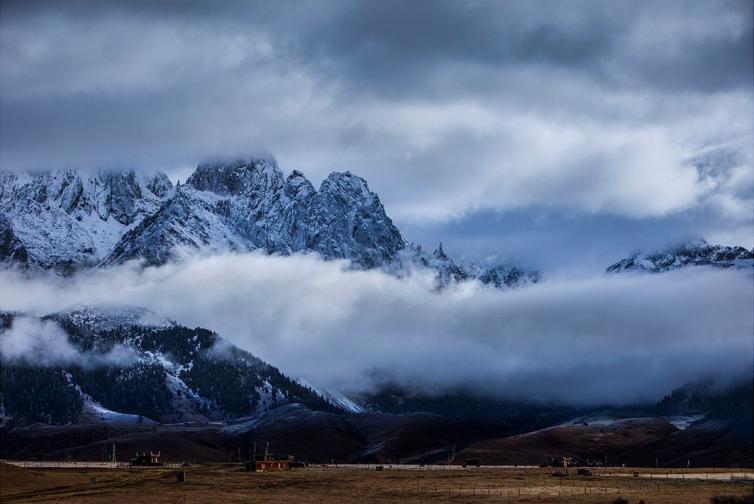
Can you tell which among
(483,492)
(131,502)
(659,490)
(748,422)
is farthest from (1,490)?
(748,422)

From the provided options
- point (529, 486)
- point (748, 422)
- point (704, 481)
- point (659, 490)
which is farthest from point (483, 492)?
point (748, 422)

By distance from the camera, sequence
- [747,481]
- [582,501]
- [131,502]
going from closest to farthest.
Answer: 1. [582,501]
2. [131,502]
3. [747,481]

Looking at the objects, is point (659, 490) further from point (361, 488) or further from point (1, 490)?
point (1, 490)

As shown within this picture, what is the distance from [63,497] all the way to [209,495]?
2236 centimetres

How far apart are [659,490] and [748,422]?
42546 mm

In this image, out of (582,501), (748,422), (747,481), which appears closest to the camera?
(748,422)

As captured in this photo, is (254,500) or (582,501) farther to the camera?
(254,500)

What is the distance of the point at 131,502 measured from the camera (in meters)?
173

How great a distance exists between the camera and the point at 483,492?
18062cm

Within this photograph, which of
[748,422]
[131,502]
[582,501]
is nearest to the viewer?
[748,422]

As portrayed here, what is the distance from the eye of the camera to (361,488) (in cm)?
19975

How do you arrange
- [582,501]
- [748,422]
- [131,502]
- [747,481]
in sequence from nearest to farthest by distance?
1. [748,422]
2. [582,501]
3. [131,502]
4. [747,481]

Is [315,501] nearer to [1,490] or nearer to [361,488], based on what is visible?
[361,488]

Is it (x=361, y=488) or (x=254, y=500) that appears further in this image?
(x=361, y=488)
